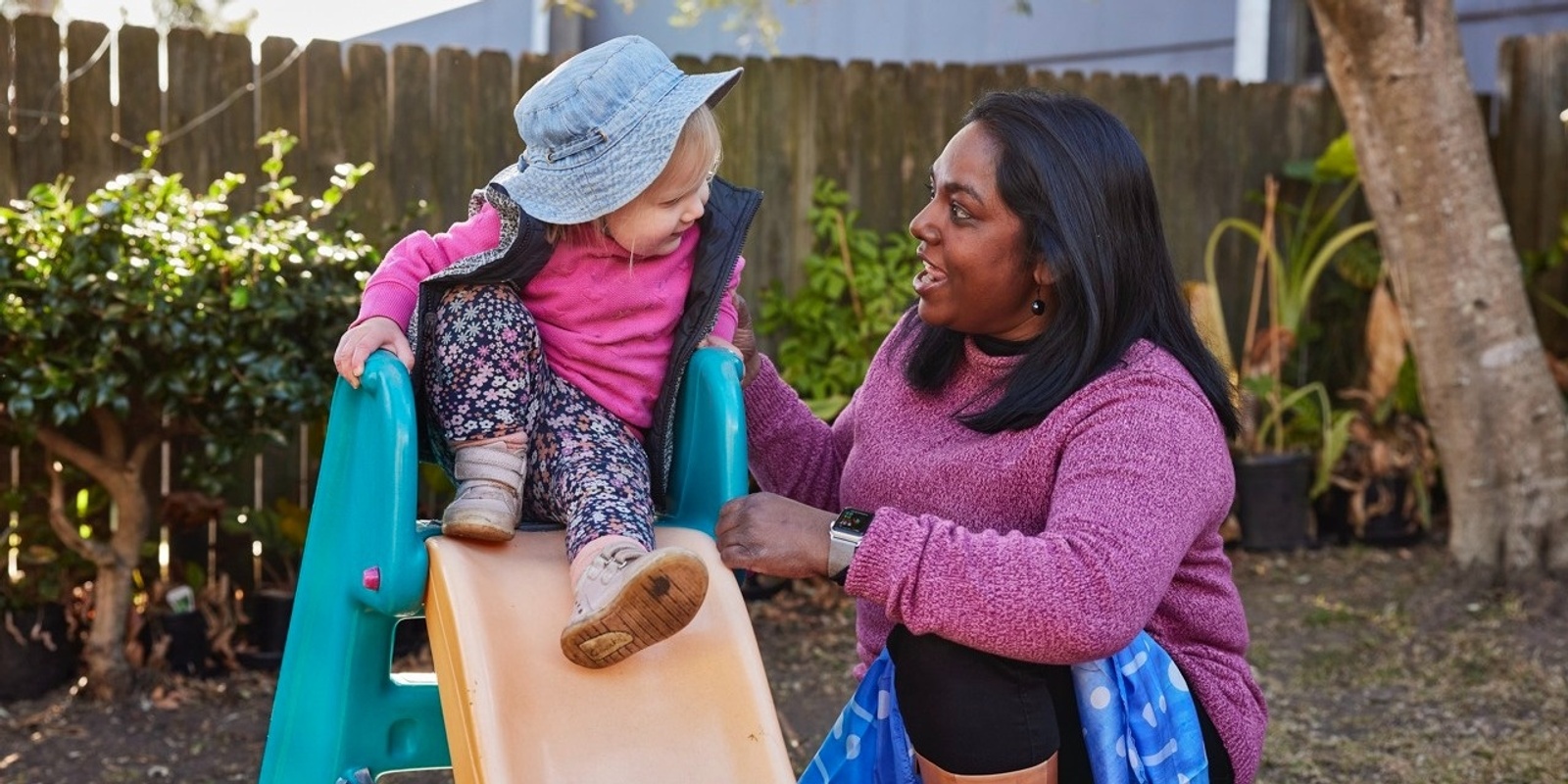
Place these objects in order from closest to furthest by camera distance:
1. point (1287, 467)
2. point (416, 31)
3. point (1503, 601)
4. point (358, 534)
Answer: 1. point (358, 534)
2. point (1503, 601)
3. point (1287, 467)
4. point (416, 31)

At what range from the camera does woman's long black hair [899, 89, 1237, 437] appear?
6.38 feet

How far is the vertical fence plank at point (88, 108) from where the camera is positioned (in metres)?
4.06

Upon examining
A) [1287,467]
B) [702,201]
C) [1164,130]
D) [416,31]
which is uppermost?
[416,31]

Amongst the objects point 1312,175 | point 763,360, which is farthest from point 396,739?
point 1312,175

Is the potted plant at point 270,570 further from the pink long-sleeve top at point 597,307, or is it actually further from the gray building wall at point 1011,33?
the gray building wall at point 1011,33

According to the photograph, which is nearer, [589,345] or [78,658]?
[589,345]

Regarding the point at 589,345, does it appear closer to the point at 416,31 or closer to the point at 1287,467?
the point at 1287,467

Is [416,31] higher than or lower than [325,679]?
higher

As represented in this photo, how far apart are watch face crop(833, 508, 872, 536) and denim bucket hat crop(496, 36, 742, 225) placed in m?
0.57

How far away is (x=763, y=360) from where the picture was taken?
98.0 inches

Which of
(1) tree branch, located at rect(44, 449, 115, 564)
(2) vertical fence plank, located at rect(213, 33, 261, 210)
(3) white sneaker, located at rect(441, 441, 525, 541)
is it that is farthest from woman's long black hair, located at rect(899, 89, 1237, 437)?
(2) vertical fence plank, located at rect(213, 33, 261, 210)

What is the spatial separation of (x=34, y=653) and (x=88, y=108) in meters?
1.40

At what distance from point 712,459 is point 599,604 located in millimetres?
463

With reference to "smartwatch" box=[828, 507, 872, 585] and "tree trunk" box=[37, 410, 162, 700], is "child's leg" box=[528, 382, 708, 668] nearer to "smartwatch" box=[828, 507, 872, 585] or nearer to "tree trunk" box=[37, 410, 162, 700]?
"smartwatch" box=[828, 507, 872, 585]
